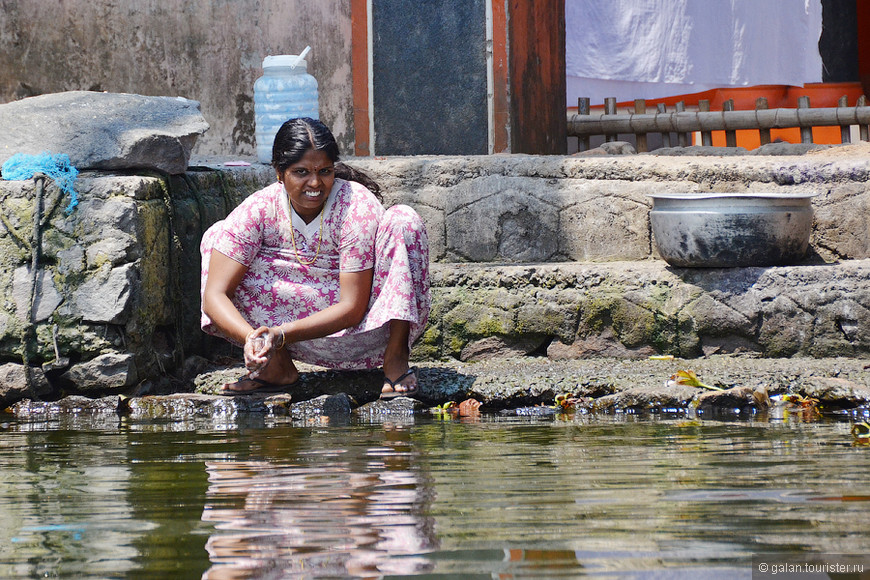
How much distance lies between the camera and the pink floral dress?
486 centimetres

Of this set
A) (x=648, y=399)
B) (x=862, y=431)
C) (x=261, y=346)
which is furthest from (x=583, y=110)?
(x=862, y=431)

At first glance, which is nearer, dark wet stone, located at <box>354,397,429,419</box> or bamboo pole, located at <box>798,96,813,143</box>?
dark wet stone, located at <box>354,397,429,419</box>

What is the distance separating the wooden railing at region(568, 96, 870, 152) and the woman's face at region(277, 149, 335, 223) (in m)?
4.13

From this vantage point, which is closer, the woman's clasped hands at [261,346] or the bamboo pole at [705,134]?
the woman's clasped hands at [261,346]

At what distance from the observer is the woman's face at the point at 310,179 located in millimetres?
4730

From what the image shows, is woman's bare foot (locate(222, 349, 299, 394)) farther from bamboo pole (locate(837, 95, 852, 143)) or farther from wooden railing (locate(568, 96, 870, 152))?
bamboo pole (locate(837, 95, 852, 143))

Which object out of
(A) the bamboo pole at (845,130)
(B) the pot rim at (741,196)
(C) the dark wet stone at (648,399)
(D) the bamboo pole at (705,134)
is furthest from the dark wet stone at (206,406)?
(A) the bamboo pole at (845,130)

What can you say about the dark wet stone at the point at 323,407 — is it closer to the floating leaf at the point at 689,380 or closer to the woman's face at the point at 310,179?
the woman's face at the point at 310,179

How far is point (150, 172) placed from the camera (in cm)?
559

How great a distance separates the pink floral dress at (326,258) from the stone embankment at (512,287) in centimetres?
39

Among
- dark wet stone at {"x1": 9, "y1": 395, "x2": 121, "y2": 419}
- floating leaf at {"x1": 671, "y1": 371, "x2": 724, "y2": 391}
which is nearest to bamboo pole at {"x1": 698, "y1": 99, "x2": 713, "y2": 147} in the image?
floating leaf at {"x1": 671, "y1": 371, "x2": 724, "y2": 391}

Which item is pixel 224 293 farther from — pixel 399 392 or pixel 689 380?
pixel 689 380

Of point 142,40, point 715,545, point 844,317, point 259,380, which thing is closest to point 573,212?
point 844,317

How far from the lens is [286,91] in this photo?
7188mm
